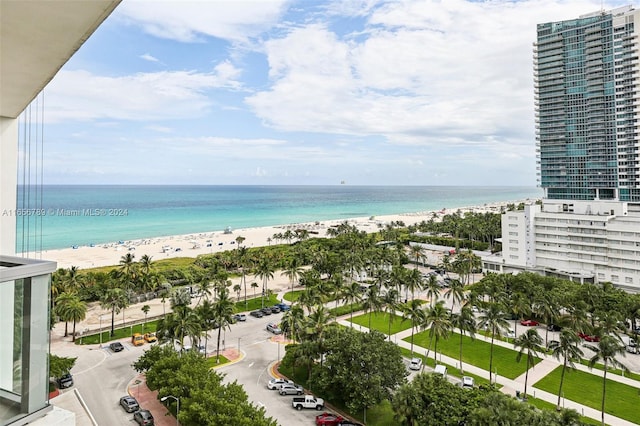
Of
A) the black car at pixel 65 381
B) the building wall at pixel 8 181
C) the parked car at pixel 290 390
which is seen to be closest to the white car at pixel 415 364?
the parked car at pixel 290 390

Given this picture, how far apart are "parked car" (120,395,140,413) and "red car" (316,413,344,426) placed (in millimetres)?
11973

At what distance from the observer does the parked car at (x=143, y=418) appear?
23641 millimetres

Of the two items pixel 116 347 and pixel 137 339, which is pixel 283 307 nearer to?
pixel 137 339

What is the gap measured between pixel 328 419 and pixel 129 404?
13173mm

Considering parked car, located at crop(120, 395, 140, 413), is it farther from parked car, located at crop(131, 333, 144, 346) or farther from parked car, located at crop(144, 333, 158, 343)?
parked car, located at crop(144, 333, 158, 343)

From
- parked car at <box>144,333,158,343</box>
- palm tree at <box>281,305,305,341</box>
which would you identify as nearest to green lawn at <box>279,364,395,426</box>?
palm tree at <box>281,305,305,341</box>

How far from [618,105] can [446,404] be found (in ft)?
205

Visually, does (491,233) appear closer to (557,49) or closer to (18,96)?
(557,49)

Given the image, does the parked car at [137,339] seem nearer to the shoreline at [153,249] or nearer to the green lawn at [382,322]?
the green lawn at [382,322]

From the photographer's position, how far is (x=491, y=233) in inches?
3354

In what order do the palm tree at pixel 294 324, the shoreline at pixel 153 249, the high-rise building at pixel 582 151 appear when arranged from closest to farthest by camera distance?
1. the palm tree at pixel 294 324
2. the high-rise building at pixel 582 151
3. the shoreline at pixel 153 249

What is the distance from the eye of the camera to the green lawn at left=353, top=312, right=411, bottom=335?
42625 millimetres

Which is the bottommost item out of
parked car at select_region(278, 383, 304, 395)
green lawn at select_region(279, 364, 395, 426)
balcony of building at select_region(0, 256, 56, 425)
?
green lawn at select_region(279, 364, 395, 426)

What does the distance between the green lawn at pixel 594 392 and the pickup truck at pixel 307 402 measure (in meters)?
17.1
